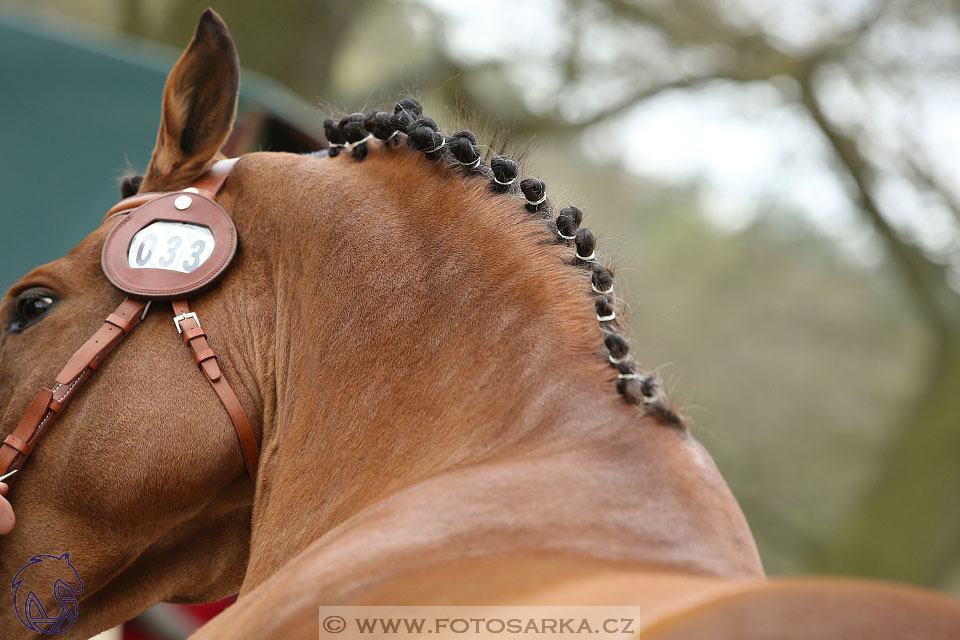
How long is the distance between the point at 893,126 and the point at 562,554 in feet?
21.8

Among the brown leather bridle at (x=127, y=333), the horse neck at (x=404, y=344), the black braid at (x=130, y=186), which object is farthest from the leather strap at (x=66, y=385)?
the black braid at (x=130, y=186)

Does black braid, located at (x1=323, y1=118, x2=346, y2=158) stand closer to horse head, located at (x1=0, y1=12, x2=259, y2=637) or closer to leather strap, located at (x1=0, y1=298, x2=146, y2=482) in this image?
horse head, located at (x1=0, y1=12, x2=259, y2=637)

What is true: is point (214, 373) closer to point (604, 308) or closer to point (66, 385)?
point (66, 385)

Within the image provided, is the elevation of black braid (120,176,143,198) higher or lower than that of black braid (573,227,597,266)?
lower

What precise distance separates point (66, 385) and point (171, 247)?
32cm

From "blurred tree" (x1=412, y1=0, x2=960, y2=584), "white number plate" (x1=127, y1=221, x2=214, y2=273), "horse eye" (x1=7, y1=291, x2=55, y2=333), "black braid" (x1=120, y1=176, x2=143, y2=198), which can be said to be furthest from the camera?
"blurred tree" (x1=412, y1=0, x2=960, y2=584)

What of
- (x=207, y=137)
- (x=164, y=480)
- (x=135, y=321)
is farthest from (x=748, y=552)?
(x=207, y=137)

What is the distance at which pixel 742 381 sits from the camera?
33.4 ft

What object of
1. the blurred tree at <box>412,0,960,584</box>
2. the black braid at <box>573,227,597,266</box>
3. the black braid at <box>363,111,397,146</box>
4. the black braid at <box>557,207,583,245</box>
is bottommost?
the black braid at <box>573,227,597,266</box>

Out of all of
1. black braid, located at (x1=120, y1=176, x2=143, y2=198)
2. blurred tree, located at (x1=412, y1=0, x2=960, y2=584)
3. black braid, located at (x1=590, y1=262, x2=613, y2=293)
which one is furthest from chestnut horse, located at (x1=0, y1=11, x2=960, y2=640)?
blurred tree, located at (x1=412, y1=0, x2=960, y2=584)

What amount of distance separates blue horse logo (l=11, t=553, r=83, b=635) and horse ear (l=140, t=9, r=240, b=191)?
0.77m

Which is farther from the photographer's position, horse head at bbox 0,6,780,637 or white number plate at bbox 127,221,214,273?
white number plate at bbox 127,221,214,273

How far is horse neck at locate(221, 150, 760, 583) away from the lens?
51.3 inches

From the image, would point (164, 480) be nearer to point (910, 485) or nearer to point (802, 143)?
point (802, 143)
